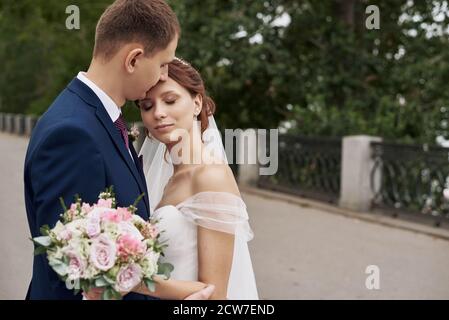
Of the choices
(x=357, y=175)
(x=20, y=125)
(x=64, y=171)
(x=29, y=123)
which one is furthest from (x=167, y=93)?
(x=20, y=125)

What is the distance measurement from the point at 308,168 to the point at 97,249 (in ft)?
43.0

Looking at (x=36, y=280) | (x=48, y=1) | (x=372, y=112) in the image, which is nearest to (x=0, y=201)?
(x=372, y=112)

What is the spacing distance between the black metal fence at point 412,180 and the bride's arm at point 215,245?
940 centimetres

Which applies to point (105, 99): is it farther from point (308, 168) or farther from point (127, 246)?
point (308, 168)

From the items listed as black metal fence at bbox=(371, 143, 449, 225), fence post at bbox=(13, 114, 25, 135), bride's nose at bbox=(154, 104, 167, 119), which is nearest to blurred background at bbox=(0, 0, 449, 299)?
black metal fence at bbox=(371, 143, 449, 225)

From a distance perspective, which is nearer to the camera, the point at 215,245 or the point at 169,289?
the point at 169,289

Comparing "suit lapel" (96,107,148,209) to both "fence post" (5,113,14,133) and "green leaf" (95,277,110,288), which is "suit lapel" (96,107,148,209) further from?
"fence post" (5,113,14,133)

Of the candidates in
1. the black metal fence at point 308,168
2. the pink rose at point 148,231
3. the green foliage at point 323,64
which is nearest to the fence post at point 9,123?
the green foliage at point 323,64

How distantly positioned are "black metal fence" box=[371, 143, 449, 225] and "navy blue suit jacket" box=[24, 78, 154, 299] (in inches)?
390

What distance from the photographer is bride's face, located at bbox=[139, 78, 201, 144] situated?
2.90m

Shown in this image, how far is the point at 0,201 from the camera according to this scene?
44.4 feet

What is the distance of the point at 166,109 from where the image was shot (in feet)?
9.55

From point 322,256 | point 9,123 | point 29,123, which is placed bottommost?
point 322,256

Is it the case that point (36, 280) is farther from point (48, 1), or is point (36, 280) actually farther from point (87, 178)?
point (48, 1)
